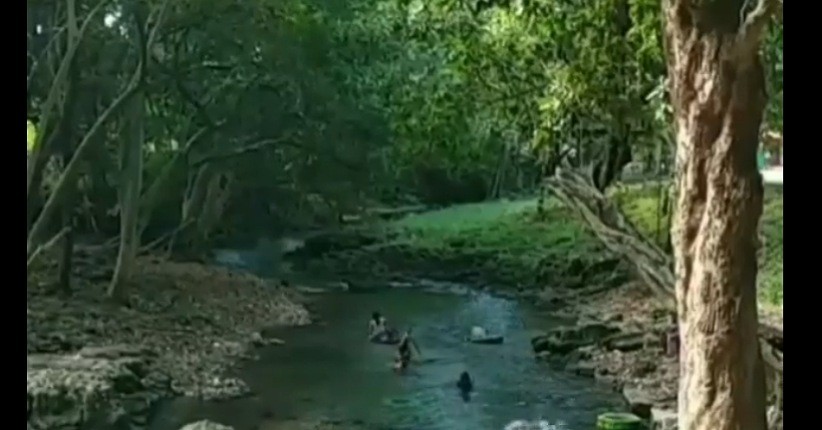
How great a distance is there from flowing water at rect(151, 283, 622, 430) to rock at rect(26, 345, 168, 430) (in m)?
0.42

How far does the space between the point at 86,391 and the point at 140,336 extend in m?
4.17

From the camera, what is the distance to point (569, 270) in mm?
24062

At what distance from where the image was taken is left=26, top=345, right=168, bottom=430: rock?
11.2 meters

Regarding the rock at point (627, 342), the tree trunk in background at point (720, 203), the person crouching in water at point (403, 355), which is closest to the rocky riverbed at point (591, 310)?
the rock at point (627, 342)

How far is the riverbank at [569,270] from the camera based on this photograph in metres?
13.1

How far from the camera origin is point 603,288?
21.7 metres

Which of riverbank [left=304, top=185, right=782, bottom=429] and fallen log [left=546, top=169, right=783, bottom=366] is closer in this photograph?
fallen log [left=546, top=169, right=783, bottom=366]

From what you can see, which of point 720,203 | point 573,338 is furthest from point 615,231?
point 720,203

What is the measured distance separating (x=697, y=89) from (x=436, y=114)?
1255cm

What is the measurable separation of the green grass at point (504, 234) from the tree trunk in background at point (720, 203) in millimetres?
20490

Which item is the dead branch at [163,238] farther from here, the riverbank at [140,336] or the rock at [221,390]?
the rock at [221,390]

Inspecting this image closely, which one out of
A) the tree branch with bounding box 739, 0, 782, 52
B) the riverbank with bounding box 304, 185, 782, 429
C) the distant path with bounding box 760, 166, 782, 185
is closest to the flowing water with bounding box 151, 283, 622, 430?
the riverbank with bounding box 304, 185, 782, 429

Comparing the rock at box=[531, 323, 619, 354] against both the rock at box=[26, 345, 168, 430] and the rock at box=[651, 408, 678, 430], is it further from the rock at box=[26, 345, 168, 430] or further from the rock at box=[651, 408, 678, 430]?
the rock at box=[26, 345, 168, 430]
